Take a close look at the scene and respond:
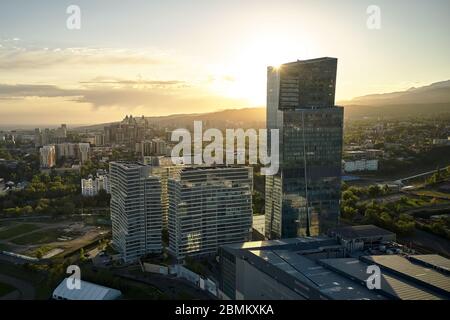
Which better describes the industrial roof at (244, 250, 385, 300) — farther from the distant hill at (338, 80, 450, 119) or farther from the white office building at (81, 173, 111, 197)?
the distant hill at (338, 80, 450, 119)

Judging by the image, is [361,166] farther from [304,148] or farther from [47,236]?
[47,236]

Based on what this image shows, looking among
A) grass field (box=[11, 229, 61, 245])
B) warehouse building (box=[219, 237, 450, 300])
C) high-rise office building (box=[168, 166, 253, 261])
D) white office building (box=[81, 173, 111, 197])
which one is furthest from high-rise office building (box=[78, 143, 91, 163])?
warehouse building (box=[219, 237, 450, 300])

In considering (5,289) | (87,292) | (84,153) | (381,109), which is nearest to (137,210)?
(87,292)

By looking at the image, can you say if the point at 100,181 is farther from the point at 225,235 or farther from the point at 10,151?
the point at 10,151

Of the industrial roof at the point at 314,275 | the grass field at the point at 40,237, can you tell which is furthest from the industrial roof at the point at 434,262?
the grass field at the point at 40,237

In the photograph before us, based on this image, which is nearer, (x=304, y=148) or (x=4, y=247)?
(x=304, y=148)

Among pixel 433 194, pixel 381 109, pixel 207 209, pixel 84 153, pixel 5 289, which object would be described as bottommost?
pixel 5 289
